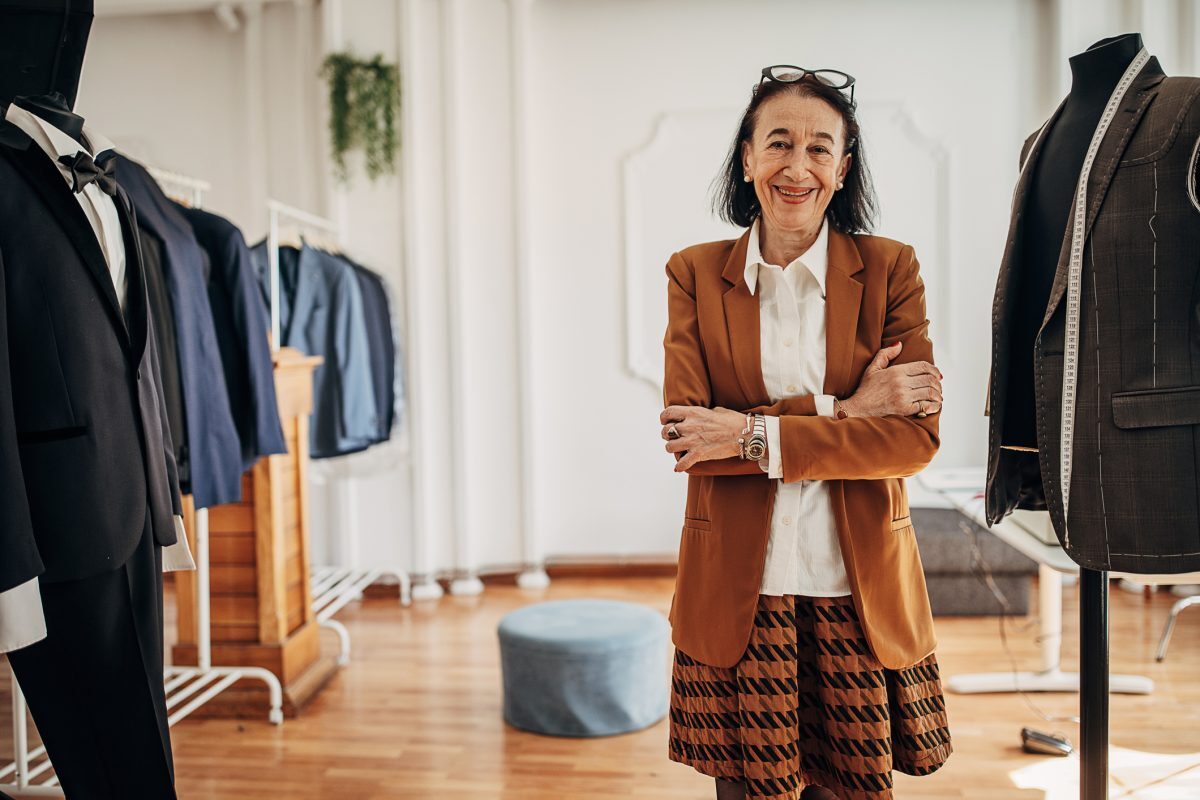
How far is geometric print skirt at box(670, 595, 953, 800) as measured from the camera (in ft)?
5.10

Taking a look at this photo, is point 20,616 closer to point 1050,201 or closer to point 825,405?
point 825,405

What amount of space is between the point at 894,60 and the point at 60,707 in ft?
14.0

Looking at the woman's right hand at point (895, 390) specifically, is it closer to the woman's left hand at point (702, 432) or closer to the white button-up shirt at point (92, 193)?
the woman's left hand at point (702, 432)

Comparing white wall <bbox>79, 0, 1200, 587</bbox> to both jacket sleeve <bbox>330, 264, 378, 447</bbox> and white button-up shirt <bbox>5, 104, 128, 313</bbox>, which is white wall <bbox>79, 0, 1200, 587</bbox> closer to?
jacket sleeve <bbox>330, 264, 378, 447</bbox>

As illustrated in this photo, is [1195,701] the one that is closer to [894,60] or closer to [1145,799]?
[1145,799]

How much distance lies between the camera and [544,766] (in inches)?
101

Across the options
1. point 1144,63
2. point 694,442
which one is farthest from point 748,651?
point 1144,63

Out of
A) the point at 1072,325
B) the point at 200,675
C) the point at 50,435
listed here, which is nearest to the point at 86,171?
the point at 50,435

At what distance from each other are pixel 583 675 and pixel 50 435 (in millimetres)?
1659

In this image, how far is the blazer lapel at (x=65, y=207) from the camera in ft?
5.26

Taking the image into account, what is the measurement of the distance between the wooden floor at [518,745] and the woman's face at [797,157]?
1.56m

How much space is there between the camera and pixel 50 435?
1546 mm

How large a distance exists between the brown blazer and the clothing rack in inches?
73.5

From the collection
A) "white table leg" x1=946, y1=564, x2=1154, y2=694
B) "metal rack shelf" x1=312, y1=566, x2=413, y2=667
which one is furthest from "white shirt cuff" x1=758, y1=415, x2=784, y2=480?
"metal rack shelf" x1=312, y1=566, x2=413, y2=667
